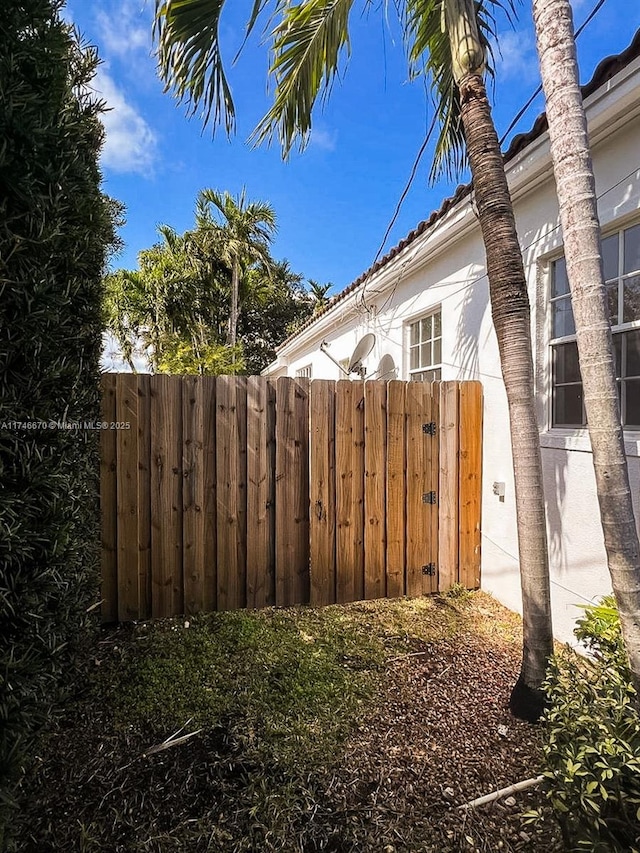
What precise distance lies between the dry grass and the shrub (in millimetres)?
394

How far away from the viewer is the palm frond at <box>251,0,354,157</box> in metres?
3.41

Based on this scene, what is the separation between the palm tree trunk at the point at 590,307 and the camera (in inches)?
73.2

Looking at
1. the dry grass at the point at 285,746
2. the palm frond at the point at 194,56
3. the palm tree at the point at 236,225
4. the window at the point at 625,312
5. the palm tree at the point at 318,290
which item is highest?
the palm tree at the point at 318,290

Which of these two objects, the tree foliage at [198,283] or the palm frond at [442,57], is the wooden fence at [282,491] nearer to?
the palm frond at [442,57]

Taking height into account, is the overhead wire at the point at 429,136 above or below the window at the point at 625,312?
above

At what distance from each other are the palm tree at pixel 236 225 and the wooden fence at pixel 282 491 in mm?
12314

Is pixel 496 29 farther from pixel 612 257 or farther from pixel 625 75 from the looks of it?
pixel 612 257

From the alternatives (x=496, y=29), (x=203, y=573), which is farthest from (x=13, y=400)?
(x=496, y=29)

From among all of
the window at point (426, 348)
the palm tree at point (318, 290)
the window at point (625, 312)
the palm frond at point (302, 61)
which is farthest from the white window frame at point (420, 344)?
the palm tree at point (318, 290)

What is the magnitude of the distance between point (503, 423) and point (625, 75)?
257 cm

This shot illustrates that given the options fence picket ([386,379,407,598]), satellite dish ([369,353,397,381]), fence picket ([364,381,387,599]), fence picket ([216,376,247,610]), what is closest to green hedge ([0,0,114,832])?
fence picket ([216,376,247,610])

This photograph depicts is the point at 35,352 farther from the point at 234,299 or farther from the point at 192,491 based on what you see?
the point at 234,299

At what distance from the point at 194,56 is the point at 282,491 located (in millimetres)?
3568

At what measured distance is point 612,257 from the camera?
3.03 metres
